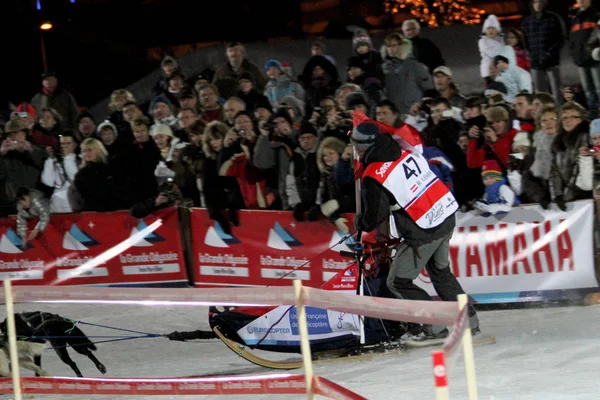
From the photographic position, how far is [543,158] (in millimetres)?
8734

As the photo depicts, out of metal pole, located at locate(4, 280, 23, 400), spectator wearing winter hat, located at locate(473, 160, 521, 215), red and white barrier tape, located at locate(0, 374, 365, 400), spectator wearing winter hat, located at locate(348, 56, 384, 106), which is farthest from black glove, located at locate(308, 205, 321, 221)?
metal pole, located at locate(4, 280, 23, 400)

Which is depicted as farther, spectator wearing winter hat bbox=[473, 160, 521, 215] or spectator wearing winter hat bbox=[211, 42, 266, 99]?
spectator wearing winter hat bbox=[211, 42, 266, 99]

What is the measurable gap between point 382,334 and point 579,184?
2721mm

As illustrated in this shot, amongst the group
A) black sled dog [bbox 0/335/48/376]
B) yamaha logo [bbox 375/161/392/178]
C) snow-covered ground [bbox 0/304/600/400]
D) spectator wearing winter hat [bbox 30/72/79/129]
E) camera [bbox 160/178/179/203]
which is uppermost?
spectator wearing winter hat [bbox 30/72/79/129]

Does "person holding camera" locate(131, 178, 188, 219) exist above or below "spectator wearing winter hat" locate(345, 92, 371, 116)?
below

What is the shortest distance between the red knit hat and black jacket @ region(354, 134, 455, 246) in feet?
7.46

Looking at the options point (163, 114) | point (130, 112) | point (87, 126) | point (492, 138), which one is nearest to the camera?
point (492, 138)

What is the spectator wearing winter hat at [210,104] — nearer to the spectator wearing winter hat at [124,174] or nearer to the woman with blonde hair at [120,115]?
the woman with blonde hair at [120,115]

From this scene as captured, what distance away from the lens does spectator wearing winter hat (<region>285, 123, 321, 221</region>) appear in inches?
372

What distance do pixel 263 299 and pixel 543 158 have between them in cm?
464

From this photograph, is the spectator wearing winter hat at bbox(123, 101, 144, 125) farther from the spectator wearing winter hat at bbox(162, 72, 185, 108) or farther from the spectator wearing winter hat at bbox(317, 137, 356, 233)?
the spectator wearing winter hat at bbox(317, 137, 356, 233)

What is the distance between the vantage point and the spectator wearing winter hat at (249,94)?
37.3ft

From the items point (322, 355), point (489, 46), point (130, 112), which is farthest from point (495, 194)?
point (130, 112)

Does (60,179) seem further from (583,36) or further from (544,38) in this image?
(583,36)
